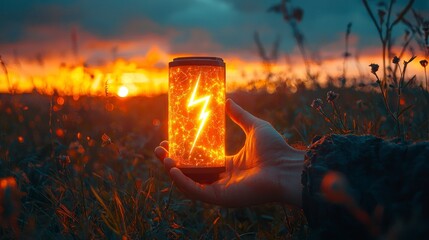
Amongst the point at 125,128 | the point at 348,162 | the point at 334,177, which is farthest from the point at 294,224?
the point at 125,128

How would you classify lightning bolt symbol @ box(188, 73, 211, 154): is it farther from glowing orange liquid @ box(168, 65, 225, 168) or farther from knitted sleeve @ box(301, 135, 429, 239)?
knitted sleeve @ box(301, 135, 429, 239)

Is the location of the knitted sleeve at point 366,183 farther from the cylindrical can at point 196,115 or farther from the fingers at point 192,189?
the cylindrical can at point 196,115

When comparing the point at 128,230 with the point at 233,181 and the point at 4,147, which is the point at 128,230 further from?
the point at 4,147

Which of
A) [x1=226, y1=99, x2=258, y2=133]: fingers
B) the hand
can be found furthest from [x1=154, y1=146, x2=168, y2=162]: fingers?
[x1=226, y1=99, x2=258, y2=133]: fingers

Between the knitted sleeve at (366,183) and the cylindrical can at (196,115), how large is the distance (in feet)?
2.82

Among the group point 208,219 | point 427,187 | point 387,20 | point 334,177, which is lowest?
point 208,219

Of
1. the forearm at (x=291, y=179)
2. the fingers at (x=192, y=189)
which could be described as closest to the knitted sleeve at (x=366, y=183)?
the forearm at (x=291, y=179)

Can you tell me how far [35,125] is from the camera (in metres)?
5.32

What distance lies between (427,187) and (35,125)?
185 inches

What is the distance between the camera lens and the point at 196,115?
270 centimetres

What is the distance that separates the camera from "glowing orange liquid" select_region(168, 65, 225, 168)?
8.82 ft

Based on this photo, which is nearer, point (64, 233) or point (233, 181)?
point (64, 233)

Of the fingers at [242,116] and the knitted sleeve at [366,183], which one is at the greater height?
the fingers at [242,116]

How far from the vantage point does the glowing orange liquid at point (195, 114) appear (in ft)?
8.82
